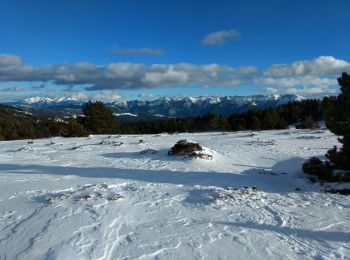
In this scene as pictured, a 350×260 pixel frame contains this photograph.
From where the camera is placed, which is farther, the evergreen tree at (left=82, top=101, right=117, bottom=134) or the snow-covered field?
the evergreen tree at (left=82, top=101, right=117, bottom=134)

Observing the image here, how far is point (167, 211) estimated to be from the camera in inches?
404

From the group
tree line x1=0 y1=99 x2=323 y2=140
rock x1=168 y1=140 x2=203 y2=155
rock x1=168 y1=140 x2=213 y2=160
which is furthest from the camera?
tree line x1=0 y1=99 x2=323 y2=140

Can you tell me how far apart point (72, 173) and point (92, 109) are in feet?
129

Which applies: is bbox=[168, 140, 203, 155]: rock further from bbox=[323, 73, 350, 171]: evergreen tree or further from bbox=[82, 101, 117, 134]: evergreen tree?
bbox=[82, 101, 117, 134]: evergreen tree

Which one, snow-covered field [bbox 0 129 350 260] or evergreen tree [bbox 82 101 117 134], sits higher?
evergreen tree [bbox 82 101 117 134]

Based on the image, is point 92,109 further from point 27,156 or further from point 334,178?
point 334,178

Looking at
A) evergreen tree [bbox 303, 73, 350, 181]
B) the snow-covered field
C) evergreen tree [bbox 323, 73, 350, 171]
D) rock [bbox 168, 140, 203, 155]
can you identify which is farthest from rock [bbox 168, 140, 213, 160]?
evergreen tree [bbox 323, 73, 350, 171]

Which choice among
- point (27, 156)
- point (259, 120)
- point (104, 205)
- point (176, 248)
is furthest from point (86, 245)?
point (259, 120)

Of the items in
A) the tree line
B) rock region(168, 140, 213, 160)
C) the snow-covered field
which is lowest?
the snow-covered field

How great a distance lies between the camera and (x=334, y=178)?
14.0m

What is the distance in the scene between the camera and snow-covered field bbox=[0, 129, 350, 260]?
7.89 meters

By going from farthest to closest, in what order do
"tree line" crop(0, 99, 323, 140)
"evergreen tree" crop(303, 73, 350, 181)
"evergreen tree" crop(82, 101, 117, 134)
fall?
1. "evergreen tree" crop(82, 101, 117, 134)
2. "tree line" crop(0, 99, 323, 140)
3. "evergreen tree" crop(303, 73, 350, 181)

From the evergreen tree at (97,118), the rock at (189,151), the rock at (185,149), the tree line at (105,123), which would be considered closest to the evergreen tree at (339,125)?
the rock at (189,151)

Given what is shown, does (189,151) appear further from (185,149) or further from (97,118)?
(97,118)
